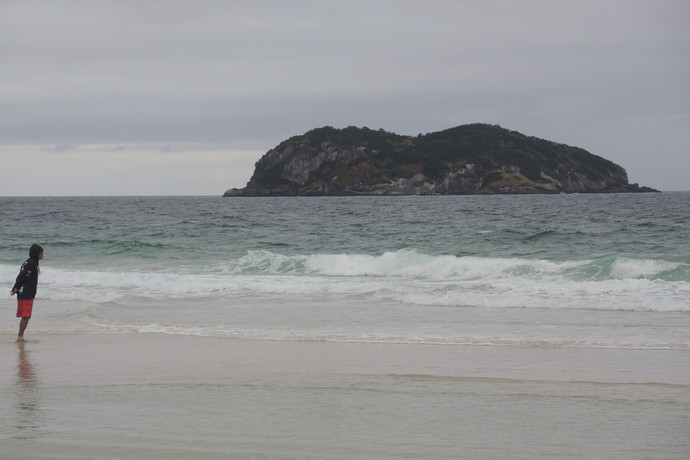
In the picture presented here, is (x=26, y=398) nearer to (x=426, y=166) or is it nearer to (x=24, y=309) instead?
(x=24, y=309)

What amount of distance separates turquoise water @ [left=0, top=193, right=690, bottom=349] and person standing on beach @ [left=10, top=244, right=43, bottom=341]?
762mm

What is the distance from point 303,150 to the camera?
552 ft

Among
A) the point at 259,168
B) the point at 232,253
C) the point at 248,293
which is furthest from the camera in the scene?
the point at 259,168

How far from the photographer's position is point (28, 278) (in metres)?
13.2

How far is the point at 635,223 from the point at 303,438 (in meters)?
39.7

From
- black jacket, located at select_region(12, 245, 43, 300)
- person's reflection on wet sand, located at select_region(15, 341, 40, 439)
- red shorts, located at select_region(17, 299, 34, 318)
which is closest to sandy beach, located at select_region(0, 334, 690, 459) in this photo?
person's reflection on wet sand, located at select_region(15, 341, 40, 439)

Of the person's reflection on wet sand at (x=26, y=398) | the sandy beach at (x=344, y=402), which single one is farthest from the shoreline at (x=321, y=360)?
the person's reflection on wet sand at (x=26, y=398)

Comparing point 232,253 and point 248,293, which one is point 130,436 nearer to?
point 248,293

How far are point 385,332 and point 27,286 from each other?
6.17 meters

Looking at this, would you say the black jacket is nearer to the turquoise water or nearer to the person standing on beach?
the person standing on beach

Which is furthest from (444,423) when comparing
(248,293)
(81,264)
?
(81,264)

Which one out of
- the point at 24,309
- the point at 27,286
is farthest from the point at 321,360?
the point at 27,286

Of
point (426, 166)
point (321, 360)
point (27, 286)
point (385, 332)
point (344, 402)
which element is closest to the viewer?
point (344, 402)

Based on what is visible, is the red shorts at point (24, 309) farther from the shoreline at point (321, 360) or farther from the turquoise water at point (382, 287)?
the shoreline at point (321, 360)
